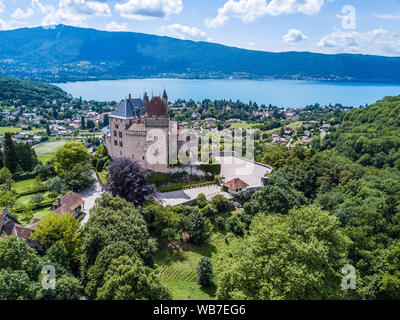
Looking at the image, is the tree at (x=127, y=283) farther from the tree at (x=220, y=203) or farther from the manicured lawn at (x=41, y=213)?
the tree at (x=220, y=203)

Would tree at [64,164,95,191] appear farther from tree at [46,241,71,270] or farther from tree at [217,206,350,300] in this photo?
tree at [217,206,350,300]

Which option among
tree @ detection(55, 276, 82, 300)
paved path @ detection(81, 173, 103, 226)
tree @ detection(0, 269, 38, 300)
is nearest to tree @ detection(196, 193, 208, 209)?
paved path @ detection(81, 173, 103, 226)

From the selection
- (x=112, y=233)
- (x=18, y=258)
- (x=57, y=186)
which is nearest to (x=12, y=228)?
(x=18, y=258)

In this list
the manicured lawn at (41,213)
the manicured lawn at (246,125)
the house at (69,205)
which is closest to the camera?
the house at (69,205)

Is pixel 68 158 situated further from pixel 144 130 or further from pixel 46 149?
pixel 46 149

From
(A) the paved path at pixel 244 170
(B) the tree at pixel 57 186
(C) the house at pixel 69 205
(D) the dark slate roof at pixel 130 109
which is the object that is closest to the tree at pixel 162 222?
(C) the house at pixel 69 205
